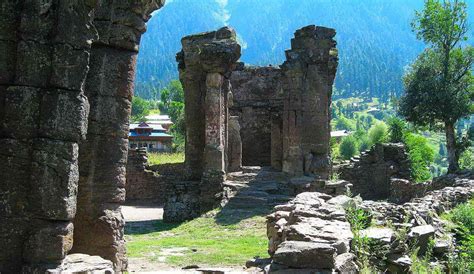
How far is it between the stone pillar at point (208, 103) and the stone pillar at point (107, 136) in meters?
9.25

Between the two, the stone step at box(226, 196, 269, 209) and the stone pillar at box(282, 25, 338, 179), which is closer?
the stone step at box(226, 196, 269, 209)

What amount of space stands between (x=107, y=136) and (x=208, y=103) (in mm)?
9919

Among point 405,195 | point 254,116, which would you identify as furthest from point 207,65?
point 405,195

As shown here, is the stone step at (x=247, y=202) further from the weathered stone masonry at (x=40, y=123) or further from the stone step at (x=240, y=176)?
the weathered stone masonry at (x=40, y=123)

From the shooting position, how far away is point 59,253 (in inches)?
221

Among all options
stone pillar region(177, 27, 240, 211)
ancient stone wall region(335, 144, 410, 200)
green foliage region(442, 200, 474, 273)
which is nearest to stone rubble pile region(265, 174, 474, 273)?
green foliage region(442, 200, 474, 273)

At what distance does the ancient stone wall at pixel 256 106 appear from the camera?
26469 millimetres

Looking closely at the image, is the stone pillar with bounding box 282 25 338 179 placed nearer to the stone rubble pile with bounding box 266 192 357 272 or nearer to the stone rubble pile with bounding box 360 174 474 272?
the stone rubble pile with bounding box 360 174 474 272

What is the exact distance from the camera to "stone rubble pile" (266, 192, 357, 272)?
6062 mm

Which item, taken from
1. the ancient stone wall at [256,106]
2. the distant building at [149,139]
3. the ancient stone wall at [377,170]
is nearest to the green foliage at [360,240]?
the ancient stone wall at [256,106]

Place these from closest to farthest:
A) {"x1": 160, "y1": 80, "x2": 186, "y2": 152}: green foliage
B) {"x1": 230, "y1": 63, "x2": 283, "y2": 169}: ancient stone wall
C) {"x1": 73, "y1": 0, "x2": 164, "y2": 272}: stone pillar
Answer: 1. {"x1": 73, "y1": 0, "x2": 164, "y2": 272}: stone pillar
2. {"x1": 230, "y1": 63, "x2": 283, "y2": 169}: ancient stone wall
3. {"x1": 160, "y1": 80, "x2": 186, "y2": 152}: green foliage

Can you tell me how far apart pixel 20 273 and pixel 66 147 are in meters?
1.32

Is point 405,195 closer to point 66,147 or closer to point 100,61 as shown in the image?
point 100,61

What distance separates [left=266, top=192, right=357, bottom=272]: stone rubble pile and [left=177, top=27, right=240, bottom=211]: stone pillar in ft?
26.0
